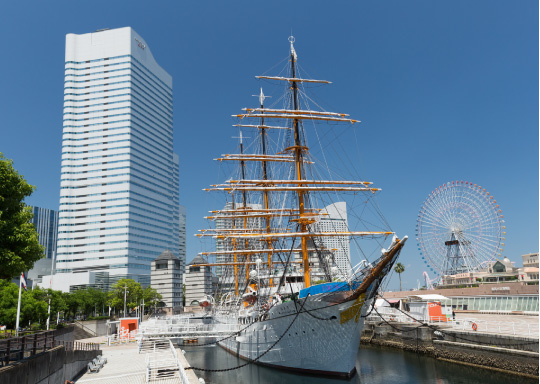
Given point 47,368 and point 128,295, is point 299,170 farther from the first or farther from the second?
point 128,295

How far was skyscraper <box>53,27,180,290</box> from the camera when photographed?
407 ft

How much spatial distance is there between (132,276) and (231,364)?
92753 millimetres

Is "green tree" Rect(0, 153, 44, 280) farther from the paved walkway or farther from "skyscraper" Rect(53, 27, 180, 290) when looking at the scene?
"skyscraper" Rect(53, 27, 180, 290)

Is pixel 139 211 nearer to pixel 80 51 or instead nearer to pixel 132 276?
pixel 132 276

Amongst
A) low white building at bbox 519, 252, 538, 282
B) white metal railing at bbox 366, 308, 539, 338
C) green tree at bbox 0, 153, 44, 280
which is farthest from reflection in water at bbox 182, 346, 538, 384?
low white building at bbox 519, 252, 538, 282

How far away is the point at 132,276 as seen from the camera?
122 meters

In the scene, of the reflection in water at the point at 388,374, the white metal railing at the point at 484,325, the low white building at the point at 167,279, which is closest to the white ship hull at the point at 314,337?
the reflection in water at the point at 388,374

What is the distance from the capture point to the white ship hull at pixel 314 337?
26375 mm

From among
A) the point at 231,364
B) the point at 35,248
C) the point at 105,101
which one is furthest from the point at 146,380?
the point at 105,101

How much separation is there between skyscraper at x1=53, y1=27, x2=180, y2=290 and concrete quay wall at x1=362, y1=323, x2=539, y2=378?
319 feet

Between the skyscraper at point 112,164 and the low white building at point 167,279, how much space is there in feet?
111

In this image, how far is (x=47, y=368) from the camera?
60.7 ft

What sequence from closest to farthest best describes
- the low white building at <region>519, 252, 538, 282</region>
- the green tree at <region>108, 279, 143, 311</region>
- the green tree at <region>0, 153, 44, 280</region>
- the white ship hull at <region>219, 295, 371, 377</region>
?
the green tree at <region>0, 153, 44, 280</region>
the white ship hull at <region>219, 295, 371, 377</region>
the low white building at <region>519, 252, 538, 282</region>
the green tree at <region>108, 279, 143, 311</region>

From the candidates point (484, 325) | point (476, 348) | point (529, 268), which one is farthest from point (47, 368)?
point (529, 268)
